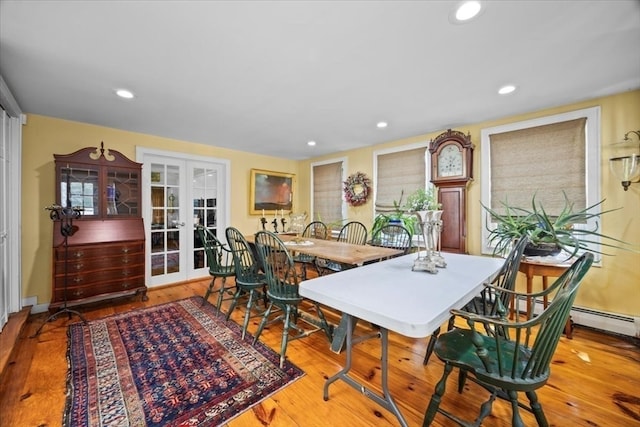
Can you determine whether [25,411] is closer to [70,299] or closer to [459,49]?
[70,299]

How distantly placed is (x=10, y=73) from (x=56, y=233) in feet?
5.24

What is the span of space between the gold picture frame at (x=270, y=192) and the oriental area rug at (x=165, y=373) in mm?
2627

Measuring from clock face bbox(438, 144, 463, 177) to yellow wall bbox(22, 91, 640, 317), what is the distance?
217 millimetres

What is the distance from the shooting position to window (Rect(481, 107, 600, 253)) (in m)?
2.62

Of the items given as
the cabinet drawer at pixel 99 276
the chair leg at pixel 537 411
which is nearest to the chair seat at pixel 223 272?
the cabinet drawer at pixel 99 276

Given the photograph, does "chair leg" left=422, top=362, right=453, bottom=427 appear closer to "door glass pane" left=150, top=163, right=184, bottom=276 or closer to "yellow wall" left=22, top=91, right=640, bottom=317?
"yellow wall" left=22, top=91, right=640, bottom=317

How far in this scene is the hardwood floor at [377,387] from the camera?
4.95ft

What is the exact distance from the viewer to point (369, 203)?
448 centimetres

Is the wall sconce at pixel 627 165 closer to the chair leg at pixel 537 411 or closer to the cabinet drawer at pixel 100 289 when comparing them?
the chair leg at pixel 537 411

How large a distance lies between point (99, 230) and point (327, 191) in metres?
3.54

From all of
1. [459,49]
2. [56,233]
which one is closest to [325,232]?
[459,49]

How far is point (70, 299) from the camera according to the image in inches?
113

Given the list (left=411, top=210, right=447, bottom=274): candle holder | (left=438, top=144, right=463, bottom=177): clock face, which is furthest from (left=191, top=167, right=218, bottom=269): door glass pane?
(left=411, top=210, right=447, bottom=274): candle holder

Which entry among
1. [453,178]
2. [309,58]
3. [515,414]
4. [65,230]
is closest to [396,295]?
[515,414]
